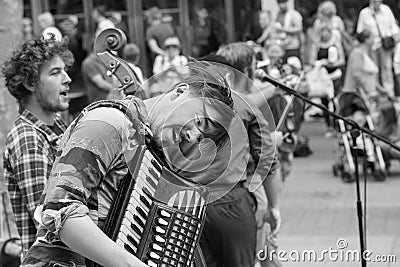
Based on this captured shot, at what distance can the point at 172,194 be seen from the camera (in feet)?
9.86

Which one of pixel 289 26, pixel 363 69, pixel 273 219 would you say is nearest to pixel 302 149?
pixel 363 69

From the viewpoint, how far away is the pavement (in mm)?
7184

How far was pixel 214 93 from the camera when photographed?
308cm

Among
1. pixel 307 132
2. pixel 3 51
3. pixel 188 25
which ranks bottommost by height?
pixel 307 132

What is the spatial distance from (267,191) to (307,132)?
903cm

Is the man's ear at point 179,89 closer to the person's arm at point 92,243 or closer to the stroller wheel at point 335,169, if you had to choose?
the person's arm at point 92,243

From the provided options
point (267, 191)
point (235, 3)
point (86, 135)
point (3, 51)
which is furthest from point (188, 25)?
point (86, 135)

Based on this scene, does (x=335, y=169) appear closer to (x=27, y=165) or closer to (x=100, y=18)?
(x=100, y=18)

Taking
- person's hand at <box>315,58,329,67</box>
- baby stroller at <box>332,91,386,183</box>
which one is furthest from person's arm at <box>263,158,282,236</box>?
person's hand at <box>315,58,329,67</box>

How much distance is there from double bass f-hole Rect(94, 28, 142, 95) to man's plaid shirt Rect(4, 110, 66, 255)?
55 cm

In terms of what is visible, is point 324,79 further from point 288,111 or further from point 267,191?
point 267,191

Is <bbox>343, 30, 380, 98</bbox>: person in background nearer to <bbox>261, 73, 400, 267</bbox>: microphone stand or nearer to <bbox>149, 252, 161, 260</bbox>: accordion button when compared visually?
<bbox>261, 73, 400, 267</bbox>: microphone stand

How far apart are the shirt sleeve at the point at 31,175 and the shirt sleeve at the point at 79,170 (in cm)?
88

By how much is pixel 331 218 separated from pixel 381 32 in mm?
6260
